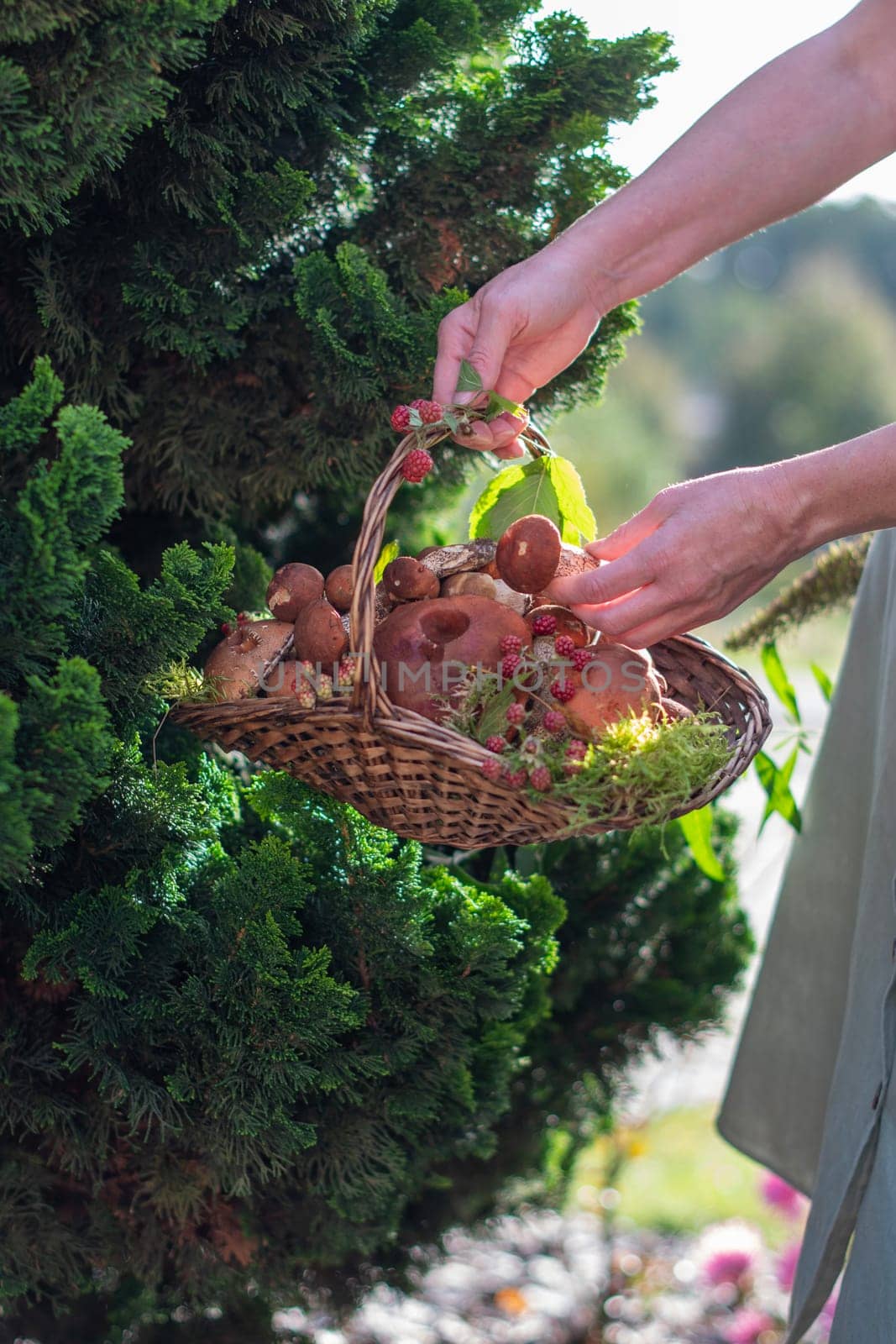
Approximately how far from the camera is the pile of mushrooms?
1067 millimetres

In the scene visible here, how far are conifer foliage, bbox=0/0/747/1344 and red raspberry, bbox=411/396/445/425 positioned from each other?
9.2 inches

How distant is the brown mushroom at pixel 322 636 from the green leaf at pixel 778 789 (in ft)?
2.35

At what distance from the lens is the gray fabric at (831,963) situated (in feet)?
4.02

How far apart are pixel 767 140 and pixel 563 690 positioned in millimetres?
673

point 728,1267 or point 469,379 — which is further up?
point 469,379

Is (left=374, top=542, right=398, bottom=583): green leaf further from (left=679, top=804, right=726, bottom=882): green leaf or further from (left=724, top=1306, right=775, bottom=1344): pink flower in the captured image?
(left=724, top=1306, right=775, bottom=1344): pink flower

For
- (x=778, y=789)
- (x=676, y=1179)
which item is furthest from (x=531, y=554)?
(x=676, y=1179)

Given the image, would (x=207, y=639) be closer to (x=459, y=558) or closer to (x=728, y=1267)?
(x=459, y=558)

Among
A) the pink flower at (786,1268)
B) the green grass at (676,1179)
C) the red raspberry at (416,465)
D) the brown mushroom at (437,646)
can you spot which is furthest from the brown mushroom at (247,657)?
the pink flower at (786,1268)

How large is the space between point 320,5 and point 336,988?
3.40 ft

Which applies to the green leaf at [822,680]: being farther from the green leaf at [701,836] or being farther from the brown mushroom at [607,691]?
the brown mushroom at [607,691]

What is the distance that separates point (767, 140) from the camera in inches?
47.3

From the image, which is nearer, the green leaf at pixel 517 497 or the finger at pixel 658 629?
the finger at pixel 658 629

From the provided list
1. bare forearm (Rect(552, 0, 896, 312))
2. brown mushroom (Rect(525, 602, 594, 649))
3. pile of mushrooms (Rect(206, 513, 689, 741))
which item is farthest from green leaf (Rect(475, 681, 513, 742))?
bare forearm (Rect(552, 0, 896, 312))
